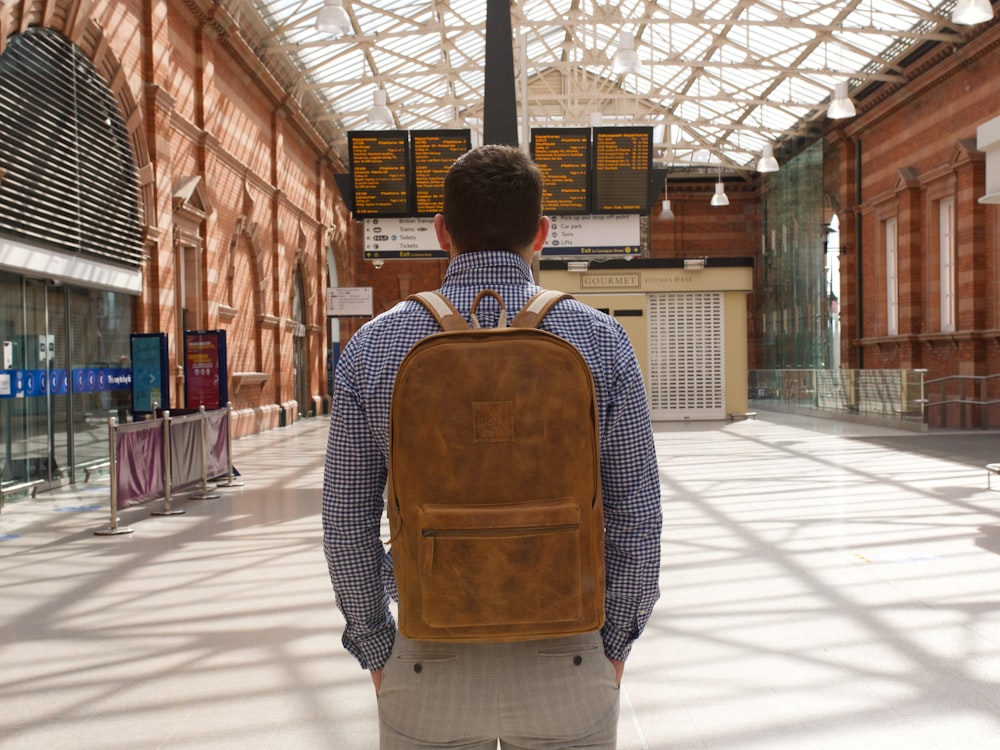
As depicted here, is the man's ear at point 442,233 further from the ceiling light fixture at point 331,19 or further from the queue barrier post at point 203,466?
the ceiling light fixture at point 331,19

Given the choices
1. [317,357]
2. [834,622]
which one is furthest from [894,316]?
[834,622]

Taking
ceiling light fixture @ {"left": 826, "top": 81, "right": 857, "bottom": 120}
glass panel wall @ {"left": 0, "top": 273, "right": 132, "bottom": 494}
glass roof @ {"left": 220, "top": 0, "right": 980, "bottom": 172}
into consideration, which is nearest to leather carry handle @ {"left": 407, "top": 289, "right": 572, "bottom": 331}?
glass panel wall @ {"left": 0, "top": 273, "right": 132, "bottom": 494}

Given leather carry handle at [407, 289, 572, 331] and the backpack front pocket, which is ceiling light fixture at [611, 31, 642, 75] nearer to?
leather carry handle at [407, 289, 572, 331]

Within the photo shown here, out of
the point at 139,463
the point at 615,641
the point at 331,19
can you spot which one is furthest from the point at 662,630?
the point at 331,19

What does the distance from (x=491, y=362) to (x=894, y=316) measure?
25.5 metres

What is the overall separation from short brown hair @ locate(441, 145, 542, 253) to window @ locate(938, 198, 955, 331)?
2237 centimetres

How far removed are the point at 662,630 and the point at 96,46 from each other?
11.3 meters

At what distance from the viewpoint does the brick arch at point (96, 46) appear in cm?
1062

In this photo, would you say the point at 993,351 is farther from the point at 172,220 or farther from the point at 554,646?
the point at 554,646

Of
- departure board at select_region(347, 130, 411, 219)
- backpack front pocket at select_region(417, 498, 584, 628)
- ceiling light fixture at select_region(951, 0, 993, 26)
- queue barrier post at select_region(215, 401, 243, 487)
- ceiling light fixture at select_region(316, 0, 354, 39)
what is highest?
ceiling light fixture at select_region(316, 0, 354, 39)

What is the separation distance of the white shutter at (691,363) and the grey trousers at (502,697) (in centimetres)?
2178

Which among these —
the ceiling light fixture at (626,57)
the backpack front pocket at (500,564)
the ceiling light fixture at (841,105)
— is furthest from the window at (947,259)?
the backpack front pocket at (500,564)

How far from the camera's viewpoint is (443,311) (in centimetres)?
166

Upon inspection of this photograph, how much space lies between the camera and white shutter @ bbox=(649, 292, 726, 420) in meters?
Result: 23.3
